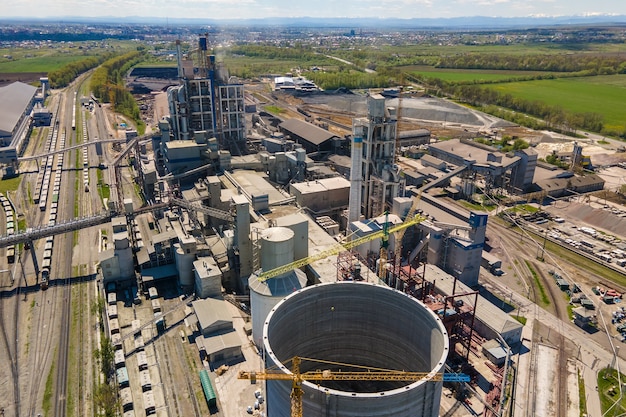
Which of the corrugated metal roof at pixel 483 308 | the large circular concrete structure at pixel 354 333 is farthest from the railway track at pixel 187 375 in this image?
the corrugated metal roof at pixel 483 308

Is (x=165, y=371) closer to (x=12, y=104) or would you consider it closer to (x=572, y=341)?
(x=572, y=341)

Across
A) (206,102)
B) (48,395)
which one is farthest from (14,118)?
(48,395)

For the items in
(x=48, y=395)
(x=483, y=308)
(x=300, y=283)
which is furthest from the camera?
(x=483, y=308)

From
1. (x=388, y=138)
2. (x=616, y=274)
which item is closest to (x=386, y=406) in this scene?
(x=388, y=138)

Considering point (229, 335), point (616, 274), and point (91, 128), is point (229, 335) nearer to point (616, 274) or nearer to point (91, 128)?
point (616, 274)

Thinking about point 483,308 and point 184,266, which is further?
point 184,266
